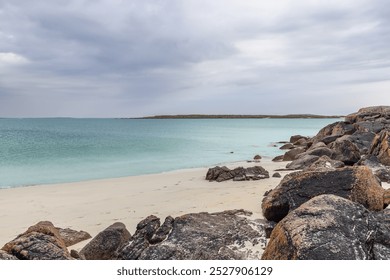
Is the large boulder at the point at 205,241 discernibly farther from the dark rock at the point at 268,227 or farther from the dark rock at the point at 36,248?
the dark rock at the point at 36,248

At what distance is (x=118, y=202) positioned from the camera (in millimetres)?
11336

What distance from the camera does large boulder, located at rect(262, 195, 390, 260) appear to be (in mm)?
3938

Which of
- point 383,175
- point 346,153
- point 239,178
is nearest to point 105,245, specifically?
point 239,178

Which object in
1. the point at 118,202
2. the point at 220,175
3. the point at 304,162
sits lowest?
the point at 118,202

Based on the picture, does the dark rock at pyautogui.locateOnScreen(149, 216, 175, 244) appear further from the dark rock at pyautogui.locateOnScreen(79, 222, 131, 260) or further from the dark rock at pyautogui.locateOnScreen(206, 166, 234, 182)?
the dark rock at pyautogui.locateOnScreen(206, 166, 234, 182)

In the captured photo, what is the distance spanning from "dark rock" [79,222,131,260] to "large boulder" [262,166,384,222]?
9.82ft

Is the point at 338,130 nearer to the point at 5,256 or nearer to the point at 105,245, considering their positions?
the point at 105,245

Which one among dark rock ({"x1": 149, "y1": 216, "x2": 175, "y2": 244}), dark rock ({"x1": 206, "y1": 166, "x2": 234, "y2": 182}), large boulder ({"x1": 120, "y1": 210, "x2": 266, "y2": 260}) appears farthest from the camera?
dark rock ({"x1": 206, "y1": 166, "x2": 234, "y2": 182})

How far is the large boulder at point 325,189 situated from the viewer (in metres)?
6.30

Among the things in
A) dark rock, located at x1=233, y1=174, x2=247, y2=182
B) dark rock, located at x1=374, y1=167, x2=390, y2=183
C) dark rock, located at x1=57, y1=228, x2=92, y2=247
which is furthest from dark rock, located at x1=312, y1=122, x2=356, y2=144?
dark rock, located at x1=57, y1=228, x2=92, y2=247

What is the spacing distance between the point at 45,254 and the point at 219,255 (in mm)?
2468

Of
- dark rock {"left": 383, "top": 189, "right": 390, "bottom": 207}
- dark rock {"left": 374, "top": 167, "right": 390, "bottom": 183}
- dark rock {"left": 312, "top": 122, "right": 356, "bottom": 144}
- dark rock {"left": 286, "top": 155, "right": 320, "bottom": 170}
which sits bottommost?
dark rock {"left": 286, "top": 155, "right": 320, "bottom": 170}

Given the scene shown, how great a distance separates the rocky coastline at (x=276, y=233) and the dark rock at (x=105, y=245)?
18mm

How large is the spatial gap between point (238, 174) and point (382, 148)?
654 centimetres
